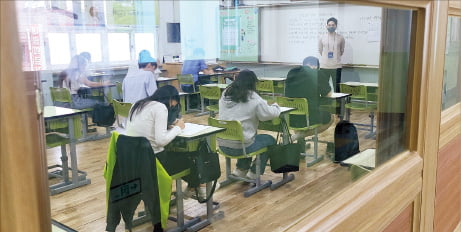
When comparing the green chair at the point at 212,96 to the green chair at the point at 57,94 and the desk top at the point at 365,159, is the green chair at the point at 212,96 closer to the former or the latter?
the desk top at the point at 365,159

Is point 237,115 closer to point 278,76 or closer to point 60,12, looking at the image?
point 278,76

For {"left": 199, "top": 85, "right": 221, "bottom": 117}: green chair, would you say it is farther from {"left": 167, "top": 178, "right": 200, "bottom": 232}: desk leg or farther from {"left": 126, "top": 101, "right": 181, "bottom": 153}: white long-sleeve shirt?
{"left": 126, "top": 101, "right": 181, "bottom": 153}: white long-sleeve shirt

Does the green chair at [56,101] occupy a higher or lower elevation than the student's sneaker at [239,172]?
higher

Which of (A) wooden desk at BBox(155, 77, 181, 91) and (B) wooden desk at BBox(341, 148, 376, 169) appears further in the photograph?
(A) wooden desk at BBox(155, 77, 181, 91)

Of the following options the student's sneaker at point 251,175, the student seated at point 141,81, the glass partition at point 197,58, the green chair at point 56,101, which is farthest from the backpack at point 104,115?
the student's sneaker at point 251,175

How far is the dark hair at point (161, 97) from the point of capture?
178cm

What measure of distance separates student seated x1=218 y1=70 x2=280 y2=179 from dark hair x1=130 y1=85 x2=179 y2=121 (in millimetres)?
1377

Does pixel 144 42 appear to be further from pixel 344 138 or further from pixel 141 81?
pixel 344 138

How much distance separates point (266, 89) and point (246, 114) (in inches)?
16.1

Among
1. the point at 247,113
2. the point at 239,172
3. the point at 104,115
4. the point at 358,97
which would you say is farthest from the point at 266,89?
the point at 104,115

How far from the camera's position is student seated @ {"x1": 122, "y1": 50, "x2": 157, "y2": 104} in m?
1.39

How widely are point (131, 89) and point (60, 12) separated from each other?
0.97 metres

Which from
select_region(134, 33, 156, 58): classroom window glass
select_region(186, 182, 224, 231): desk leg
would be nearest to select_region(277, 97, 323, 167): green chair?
select_region(186, 182, 224, 231): desk leg

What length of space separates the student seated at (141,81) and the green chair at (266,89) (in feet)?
5.98
